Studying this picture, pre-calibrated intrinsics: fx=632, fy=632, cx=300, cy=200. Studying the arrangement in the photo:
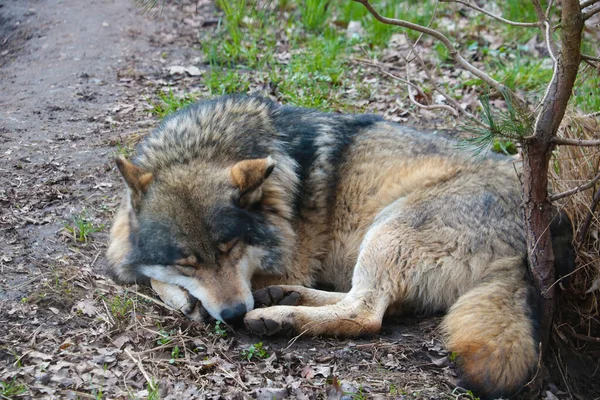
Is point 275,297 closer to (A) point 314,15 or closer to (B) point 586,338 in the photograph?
(B) point 586,338

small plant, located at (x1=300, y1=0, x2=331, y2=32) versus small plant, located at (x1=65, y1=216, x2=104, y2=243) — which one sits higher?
small plant, located at (x1=300, y1=0, x2=331, y2=32)

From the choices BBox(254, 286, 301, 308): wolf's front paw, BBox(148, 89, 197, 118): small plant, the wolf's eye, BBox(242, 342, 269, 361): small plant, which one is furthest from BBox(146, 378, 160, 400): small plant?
BBox(148, 89, 197, 118): small plant

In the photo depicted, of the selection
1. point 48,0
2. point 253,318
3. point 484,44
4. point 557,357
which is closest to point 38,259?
point 253,318

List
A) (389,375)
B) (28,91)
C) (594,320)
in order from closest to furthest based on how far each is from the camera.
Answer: (389,375) < (594,320) < (28,91)

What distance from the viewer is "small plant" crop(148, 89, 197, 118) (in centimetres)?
677

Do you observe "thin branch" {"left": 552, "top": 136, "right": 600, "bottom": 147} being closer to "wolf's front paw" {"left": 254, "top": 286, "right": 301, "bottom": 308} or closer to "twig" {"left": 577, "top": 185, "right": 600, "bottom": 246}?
"twig" {"left": 577, "top": 185, "right": 600, "bottom": 246}

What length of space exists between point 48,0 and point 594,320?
26.9ft

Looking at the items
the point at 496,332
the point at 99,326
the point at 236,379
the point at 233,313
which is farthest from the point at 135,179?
the point at 496,332

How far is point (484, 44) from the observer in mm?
8680

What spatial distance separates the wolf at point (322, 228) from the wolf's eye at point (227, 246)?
0.01 metres

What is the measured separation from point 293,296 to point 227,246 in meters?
0.65

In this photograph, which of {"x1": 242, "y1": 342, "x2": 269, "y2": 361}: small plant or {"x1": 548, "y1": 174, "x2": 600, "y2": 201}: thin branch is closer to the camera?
{"x1": 548, "y1": 174, "x2": 600, "y2": 201}: thin branch

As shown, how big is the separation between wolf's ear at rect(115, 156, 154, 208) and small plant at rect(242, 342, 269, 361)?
49.8 inches

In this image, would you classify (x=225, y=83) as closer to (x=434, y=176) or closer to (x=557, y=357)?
(x=434, y=176)
